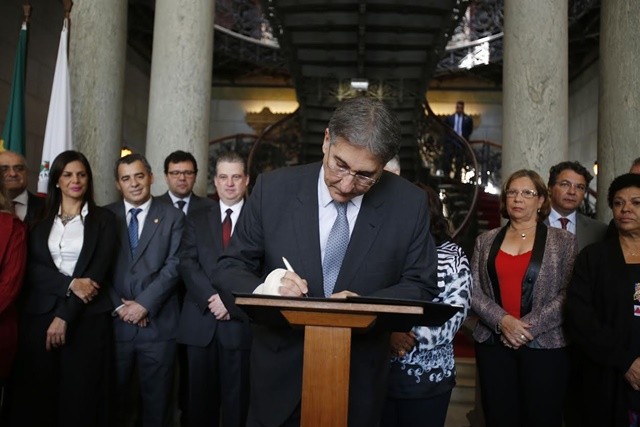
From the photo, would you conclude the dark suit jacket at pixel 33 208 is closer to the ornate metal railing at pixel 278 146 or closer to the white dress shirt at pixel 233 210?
the white dress shirt at pixel 233 210

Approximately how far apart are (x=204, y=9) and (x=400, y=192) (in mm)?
4129

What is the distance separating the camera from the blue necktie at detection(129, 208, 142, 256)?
12.4 feet

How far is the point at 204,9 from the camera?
5727 mm

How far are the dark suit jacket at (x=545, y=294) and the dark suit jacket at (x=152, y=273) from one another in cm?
167

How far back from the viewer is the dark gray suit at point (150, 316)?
3.61 meters

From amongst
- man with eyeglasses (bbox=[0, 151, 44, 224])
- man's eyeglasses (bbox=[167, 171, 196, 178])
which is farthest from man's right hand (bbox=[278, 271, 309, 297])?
man's eyeglasses (bbox=[167, 171, 196, 178])

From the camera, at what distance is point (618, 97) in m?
5.04

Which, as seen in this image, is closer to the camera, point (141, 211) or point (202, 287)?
point (202, 287)

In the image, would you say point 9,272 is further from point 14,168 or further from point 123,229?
point 14,168

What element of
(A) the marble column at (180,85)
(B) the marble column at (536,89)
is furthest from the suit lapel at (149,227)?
(B) the marble column at (536,89)

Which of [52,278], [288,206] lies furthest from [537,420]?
[52,278]

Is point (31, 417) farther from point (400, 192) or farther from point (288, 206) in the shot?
point (400, 192)

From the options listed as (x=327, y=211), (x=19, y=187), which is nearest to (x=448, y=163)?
(x=19, y=187)

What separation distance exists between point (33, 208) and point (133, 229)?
24.1 inches
